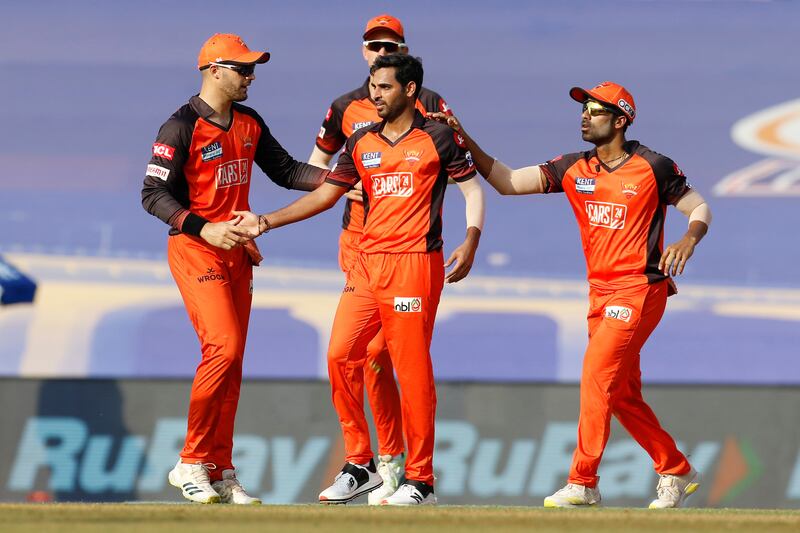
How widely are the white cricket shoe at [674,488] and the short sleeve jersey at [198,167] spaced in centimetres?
234

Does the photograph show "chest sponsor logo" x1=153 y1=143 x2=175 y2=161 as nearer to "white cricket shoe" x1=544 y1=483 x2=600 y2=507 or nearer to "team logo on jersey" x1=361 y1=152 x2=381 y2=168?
"team logo on jersey" x1=361 y1=152 x2=381 y2=168

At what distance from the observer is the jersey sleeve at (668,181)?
5996mm

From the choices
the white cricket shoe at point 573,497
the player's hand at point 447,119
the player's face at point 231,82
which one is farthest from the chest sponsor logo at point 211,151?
the white cricket shoe at point 573,497

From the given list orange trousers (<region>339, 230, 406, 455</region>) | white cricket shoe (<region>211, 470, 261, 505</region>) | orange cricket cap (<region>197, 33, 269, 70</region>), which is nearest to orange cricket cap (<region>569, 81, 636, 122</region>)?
orange trousers (<region>339, 230, 406, 455</region>)

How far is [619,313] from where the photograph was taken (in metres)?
5.94

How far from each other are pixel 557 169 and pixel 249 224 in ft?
4.78

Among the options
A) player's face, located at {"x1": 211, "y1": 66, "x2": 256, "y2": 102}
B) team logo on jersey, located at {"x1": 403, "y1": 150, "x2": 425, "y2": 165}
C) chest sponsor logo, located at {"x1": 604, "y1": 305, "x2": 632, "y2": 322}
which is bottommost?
chest sponsor logo, located at {"x1": 604, "y1": 305, "x2": 632, "y2": 322}

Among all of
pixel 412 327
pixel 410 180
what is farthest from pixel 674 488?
pixel 410 180

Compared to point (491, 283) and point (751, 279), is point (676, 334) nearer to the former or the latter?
point (751, 279)

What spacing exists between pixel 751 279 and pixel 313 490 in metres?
3.51

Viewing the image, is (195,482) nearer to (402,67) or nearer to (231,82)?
(231,82)

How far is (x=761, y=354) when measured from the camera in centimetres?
954

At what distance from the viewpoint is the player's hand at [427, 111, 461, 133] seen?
588 centimetres

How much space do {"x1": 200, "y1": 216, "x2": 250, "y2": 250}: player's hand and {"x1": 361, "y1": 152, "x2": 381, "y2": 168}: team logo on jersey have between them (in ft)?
1.94
